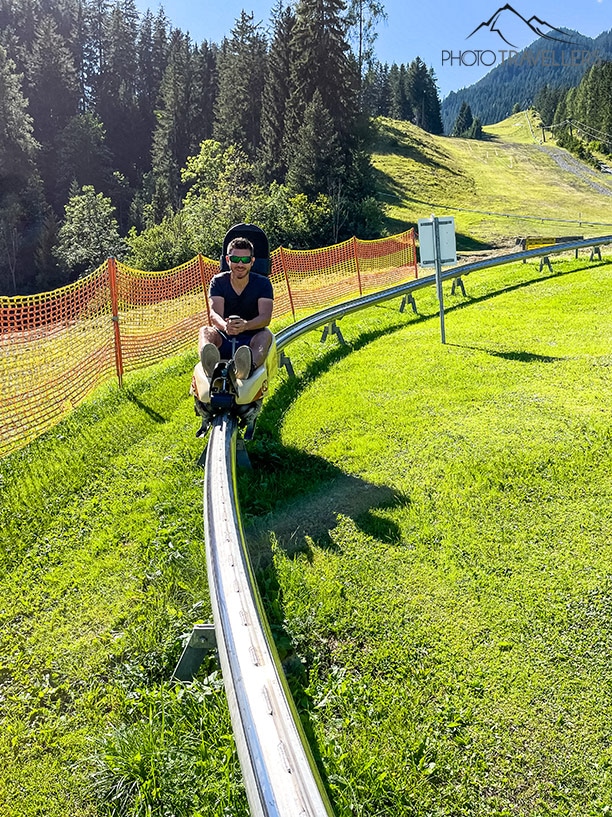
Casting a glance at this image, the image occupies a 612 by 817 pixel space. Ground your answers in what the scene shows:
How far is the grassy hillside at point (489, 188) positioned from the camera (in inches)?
1259

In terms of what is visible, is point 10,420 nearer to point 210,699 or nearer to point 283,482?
point 283,482

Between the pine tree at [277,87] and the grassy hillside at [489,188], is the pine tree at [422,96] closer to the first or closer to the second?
the grassy hillside at [489,188]

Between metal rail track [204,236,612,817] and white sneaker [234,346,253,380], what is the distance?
1.14 metres

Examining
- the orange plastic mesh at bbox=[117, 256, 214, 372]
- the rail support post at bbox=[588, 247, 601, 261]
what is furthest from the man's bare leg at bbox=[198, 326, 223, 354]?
the rail support post at bbox=[588, 247, 601, 261]

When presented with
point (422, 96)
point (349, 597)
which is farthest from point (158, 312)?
point (422, 96)

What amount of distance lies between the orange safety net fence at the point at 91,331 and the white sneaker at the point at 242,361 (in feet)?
8.35

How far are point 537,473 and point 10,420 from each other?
5.33 meters

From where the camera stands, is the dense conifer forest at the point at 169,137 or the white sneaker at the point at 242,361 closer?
the white sneaker at the point at 242,361

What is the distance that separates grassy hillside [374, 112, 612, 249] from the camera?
31969 mm

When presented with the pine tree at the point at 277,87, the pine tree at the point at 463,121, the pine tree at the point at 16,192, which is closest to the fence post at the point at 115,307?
the pine tree at the point at 277,87

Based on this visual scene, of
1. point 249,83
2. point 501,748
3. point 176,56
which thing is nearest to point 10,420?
point 501,748

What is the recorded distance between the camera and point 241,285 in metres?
5.39

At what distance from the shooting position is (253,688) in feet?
7.16

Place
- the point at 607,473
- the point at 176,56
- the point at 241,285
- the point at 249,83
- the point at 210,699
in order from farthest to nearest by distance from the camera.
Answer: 1. the point at 176,56
2. the point at 249,83
3. the point at 241,285
4. the point at 607,473
5. the point at 210,699
